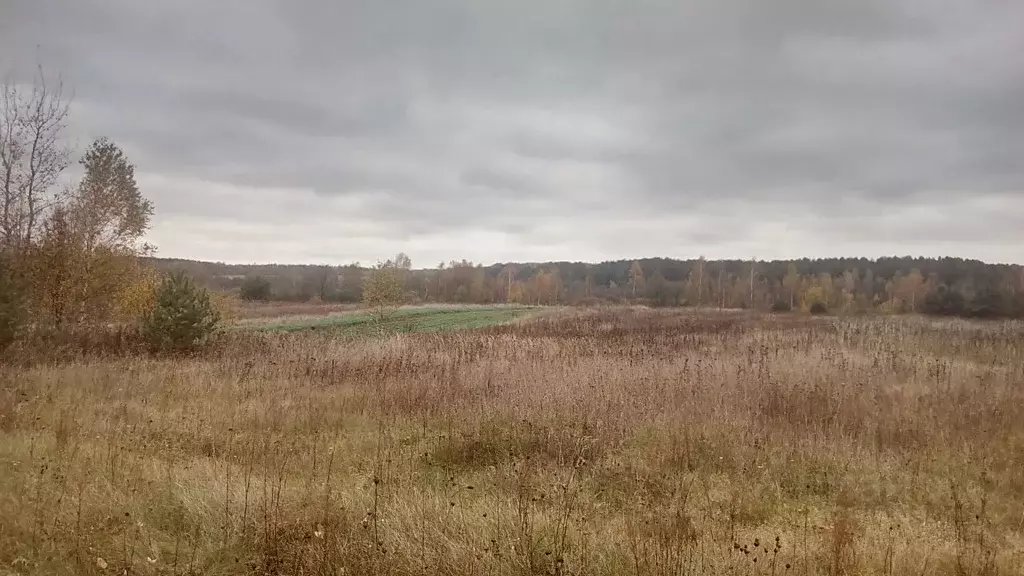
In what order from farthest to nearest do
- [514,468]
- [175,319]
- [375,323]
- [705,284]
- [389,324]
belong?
1. [705,284]
2. [375,323]
3. [389,324]
4. [175,319]
5. [514,468]

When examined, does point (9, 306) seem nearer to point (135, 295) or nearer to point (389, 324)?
point (135, 295)

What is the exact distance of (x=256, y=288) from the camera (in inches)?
2778

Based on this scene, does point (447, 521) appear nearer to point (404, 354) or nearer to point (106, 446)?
point (106, 446)

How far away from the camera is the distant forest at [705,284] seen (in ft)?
194

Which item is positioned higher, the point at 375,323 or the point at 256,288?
the point at 256,288

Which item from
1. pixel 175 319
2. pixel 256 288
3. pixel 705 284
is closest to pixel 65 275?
pixel 175 319

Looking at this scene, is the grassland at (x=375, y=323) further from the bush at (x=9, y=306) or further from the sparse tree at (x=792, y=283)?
the sparse tree at (x=792, y=283)

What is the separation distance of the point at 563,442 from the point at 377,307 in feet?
102

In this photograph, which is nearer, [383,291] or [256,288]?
[383,291]

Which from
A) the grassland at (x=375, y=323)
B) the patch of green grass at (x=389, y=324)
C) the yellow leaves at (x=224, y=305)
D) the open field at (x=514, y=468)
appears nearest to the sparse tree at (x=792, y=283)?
the grassland at (x=375, y=323)

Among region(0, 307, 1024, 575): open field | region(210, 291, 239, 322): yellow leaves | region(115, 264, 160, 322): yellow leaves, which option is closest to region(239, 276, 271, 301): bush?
region(210, 291, 239, 322): yellow leaves

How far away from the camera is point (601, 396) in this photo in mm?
8914

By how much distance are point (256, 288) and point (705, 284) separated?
2662 inches

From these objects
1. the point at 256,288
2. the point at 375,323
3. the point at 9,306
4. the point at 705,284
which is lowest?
the point at 375,323
